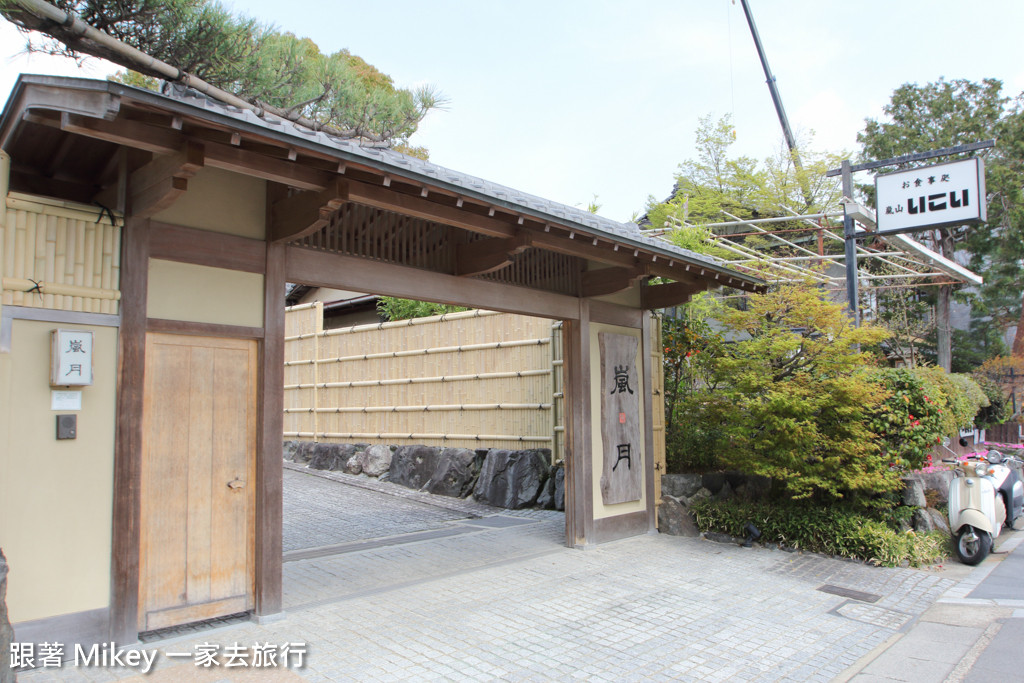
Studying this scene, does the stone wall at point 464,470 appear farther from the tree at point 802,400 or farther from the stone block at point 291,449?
the tree at point 802,400

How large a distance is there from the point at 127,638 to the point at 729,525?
6.30 meters

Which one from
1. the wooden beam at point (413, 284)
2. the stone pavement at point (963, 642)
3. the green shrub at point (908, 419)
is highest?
the wooden beam at point (413, 284)

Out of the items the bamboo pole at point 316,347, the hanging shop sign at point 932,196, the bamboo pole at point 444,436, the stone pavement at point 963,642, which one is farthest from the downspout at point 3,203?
the bamboo pole at point 316,347

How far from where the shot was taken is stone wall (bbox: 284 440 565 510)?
1023 centimetres

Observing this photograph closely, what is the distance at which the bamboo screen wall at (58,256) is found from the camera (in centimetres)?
407

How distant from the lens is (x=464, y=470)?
1112 centimetres

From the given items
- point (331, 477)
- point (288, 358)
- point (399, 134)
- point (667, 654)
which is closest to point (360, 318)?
point (288, 358)

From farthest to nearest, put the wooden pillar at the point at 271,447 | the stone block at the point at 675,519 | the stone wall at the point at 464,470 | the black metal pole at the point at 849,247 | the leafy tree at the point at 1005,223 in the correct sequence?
1. the leafy tree at the point at 1005,223
2. the stone wall at the point at 464,470
3. the black metal pole at the point at 849,247
4. the stone block at the point at 675,519
5. the wooden pillar at the point at 271,447

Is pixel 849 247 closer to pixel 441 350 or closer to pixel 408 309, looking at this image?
pixel 441 350

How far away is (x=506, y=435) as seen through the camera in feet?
35.5

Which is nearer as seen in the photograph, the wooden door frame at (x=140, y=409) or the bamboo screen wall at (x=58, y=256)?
the bamboo screen wall at (x=58, y=256)

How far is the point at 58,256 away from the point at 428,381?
25.6 ft

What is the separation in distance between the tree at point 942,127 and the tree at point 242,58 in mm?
17932

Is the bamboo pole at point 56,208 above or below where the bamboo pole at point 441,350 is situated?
above
